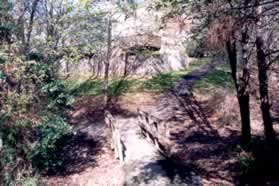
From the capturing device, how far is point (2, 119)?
10.3 metres

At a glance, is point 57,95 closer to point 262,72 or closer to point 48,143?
point 48,143

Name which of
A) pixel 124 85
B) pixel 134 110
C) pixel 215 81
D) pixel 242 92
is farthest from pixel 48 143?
pixel 215 81

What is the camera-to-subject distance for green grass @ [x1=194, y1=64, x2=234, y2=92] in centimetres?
2144

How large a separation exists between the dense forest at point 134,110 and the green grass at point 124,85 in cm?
54

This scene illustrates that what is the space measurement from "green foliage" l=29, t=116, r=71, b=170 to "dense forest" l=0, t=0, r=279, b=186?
1.3 inches

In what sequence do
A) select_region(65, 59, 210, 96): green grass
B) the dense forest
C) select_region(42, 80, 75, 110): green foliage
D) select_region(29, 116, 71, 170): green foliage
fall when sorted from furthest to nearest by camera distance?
1. select_region(65, 59, 210, 96): green grass
2. select_region(42, 80, 75, 110): green foliage
3. select_region(29, 116, 71, 170): green foliage
4. the dense forest

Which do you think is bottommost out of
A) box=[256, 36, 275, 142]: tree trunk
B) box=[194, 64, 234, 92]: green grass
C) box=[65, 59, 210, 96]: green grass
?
box=[65, 59, 210, 96]: green grass

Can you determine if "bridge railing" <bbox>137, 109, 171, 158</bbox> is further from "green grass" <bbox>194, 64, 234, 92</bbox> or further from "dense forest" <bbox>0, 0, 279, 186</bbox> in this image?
"green grass" <bbox>194, 64, 234, 92</bbox>

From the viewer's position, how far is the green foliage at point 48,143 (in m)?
12.1

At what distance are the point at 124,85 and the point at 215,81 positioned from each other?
5.39 meters

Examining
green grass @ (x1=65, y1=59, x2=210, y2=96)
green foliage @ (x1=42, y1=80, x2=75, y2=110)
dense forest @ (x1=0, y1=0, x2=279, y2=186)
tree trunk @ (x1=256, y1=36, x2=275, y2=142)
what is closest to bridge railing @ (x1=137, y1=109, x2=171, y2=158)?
dense forest @ (x1=0, y1=0, x2=279, y2=186)

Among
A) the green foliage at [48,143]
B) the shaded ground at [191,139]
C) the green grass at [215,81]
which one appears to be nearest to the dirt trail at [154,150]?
the shaded ground at [191,139]

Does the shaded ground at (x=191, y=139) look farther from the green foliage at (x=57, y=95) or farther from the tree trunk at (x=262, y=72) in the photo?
the green foliage at (x=57, y=95)

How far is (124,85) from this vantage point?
22391 millimetres
